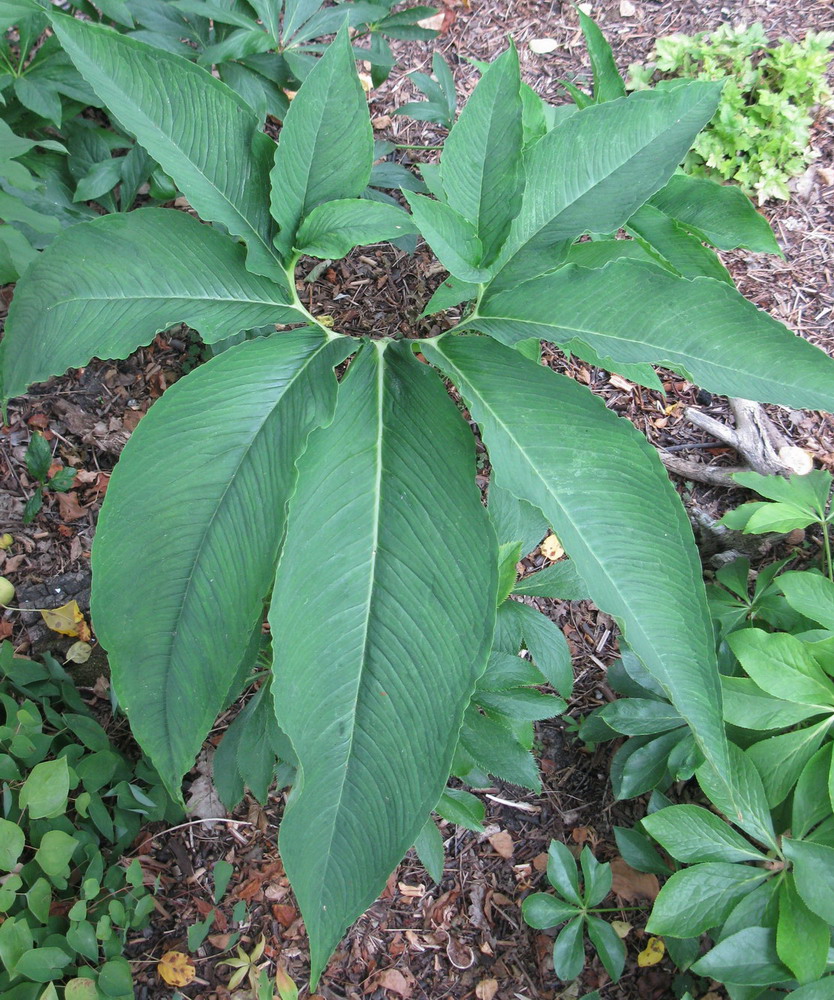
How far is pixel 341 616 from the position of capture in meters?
1.19

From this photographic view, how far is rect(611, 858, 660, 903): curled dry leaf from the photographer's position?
203 cm

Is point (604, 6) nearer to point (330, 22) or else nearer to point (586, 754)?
point (330, 22)

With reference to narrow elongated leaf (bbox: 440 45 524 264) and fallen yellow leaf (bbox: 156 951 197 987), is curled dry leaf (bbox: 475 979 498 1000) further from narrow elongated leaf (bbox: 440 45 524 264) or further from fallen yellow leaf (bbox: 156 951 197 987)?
narrow elongated leaf (bbox: 440 45 524 264)

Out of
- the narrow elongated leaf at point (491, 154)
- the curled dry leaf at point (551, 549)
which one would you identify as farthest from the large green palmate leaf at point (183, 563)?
the curled dry leaf at point (551, 549)

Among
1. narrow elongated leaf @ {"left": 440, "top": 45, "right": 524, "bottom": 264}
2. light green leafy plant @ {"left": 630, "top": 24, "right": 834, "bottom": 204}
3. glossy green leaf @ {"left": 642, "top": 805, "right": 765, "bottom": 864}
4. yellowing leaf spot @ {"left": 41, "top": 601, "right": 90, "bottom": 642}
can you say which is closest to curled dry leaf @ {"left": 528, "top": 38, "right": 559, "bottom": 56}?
light green leafy plant @ {"left": 630, "top": 24, "right": 834, "bottom": 204}

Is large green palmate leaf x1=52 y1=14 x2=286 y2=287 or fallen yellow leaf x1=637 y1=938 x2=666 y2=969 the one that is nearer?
large green palmate leaf x1=52 y1=14 x2=286 y2=287

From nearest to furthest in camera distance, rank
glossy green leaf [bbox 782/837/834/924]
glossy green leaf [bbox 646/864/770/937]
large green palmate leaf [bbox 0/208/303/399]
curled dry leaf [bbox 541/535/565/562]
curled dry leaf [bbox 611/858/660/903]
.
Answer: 1. large green palmate leaf [bbox 0/208/303/399]
2. glossy green leaf [bbox 782/837/834/924]
3. glossy green leaf [bbox 646/864/770/937]
4. curled dry leaf [bbox 611/858/660/903]
5. curled dry leaf [bbox 541/535/565/562]

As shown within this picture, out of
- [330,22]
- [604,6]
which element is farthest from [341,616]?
[604,6]

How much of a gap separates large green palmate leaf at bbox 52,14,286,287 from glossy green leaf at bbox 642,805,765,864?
138 centimetres

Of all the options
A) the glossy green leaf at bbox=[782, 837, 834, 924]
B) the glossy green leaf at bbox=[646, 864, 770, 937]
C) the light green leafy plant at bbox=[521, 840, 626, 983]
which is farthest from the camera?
the light green leafy plant at bbox=[521, 840, 626, 983]

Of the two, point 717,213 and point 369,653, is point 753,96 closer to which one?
point 717,213

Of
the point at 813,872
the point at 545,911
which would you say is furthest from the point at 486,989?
the point at 813,872

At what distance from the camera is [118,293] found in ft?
4.21

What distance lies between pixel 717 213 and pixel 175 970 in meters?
2.23
